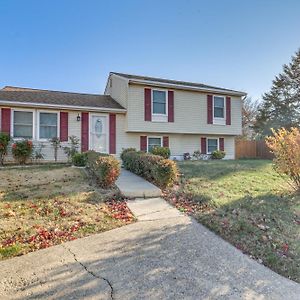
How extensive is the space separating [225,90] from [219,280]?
15511mm

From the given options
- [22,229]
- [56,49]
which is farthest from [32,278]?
[56,49]

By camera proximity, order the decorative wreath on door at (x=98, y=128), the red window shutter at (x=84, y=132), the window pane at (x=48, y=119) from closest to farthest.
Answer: the window pane at (x=48, y=119)
the red window shutter at (x=84, y=132)
the decorative wreath on door at (x=98, y=128)

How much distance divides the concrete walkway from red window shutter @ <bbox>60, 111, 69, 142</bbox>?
10104 millimetres

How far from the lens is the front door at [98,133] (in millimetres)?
14469

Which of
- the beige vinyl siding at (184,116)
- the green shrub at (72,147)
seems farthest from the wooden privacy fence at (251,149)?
the green shrub at (72,147)

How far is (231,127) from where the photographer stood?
57.9 feet

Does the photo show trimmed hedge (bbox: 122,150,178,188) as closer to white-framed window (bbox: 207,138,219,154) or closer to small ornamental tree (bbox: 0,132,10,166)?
small ornamental tree (bbox: 0,132,10,166)

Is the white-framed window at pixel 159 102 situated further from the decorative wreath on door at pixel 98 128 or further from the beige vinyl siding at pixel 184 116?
the decorative wreath on door at pixel 98 128

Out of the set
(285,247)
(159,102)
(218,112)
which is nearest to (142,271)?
(285,247)

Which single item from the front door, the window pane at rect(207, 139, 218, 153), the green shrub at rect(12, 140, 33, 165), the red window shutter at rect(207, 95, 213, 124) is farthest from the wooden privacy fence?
the green shrub at rect(12, 140, 33, 165)

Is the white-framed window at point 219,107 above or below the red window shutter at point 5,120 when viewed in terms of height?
above

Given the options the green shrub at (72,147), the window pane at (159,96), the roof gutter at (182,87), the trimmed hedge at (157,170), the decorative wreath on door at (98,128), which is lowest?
the trimmed hedge at (157,170)

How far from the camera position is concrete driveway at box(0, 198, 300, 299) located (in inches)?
115

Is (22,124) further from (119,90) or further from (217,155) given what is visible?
(217,155)
